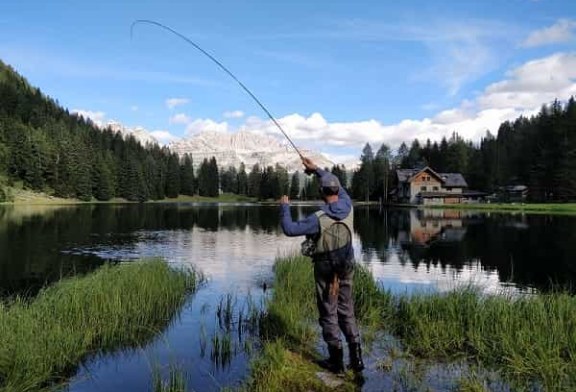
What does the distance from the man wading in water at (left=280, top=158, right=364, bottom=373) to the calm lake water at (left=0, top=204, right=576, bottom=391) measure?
2135 millimetres

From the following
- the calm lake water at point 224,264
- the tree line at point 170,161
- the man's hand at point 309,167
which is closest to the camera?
the man's hand at point 309,167

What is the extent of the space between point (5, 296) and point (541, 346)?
1621 cm

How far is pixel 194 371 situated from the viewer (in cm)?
1005

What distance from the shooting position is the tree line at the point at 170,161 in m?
106

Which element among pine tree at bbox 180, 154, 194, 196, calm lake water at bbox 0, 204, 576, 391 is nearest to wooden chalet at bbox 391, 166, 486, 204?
calm lake water at bbox 0, 204, 576, 391

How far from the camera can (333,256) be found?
27.5 feet

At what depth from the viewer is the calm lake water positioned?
1044cm

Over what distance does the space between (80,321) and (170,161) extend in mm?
187049

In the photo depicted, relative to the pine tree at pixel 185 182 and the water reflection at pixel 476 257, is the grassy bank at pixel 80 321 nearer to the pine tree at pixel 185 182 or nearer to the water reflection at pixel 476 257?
the water reflection at pixel 476 257

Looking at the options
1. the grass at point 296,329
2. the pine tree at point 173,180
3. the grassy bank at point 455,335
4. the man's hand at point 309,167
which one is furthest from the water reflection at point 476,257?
the pine tree at point 173,180

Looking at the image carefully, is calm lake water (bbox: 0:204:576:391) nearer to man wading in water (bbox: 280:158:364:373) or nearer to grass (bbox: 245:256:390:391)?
grass (bbox: 245:256:390:391)

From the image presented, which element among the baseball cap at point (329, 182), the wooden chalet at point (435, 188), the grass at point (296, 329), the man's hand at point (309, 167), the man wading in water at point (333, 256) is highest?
the wooden chalet at point (435, 188)

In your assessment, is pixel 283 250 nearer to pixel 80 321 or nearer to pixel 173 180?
pixel 80 321

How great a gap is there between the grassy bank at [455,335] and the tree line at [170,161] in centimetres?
9421
